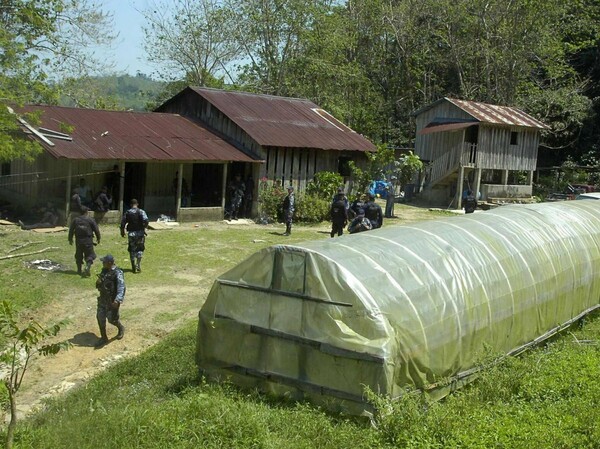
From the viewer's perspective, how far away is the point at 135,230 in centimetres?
1611

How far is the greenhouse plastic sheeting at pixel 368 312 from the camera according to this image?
8.33m

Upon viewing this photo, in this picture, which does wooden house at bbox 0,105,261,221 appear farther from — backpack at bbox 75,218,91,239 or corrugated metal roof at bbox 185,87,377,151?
backpack at bbox 75,218,91,239

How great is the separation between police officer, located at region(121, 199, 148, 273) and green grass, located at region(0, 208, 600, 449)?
5.24 metres

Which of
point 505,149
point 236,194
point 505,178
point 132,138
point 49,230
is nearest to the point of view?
point 49,230

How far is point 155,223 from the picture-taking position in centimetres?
2333

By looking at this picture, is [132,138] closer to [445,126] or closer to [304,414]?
[445,126]

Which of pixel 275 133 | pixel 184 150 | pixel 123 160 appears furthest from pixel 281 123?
pixel 123 160

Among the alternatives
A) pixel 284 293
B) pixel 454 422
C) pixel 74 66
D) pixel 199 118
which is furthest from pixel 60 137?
pixel 454 422

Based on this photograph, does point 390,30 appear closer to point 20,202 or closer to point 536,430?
point 20,202

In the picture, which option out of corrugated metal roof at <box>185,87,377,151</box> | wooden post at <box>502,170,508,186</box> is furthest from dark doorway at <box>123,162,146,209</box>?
wooden post at <box>502,170,508,186</box>

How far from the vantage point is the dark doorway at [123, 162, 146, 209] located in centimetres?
2570

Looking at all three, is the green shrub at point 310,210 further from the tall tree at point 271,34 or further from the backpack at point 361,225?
the tall tree at point 271,34

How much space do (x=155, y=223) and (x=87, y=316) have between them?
9.94 m

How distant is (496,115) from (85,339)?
2652cm
